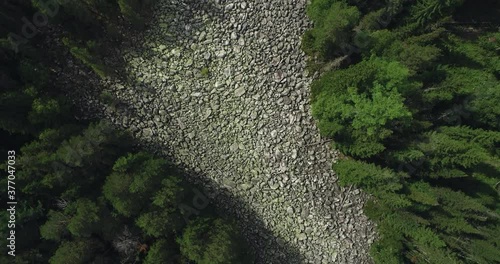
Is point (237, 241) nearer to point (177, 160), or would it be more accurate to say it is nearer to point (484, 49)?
point (177, 160)

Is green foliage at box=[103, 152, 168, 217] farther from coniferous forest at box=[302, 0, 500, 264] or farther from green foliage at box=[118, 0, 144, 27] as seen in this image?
coniferous forest at box=[302, 0, 500, 264]

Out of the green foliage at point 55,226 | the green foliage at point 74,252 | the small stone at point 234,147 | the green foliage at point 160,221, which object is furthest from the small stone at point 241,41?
the green foliage at point 74,252

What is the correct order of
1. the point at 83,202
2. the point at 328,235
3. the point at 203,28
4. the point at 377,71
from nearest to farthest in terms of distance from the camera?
1. the point at 83,202
2. the point at 377,71
3. the point at 203,28
4. the point at 328,235

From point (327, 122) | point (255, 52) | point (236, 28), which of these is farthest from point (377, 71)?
point (236, 28)

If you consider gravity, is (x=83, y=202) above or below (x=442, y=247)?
above

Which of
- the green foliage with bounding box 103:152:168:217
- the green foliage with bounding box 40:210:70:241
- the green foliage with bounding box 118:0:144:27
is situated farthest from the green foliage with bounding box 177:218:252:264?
the green foliage with bounding box 118:0:144:27

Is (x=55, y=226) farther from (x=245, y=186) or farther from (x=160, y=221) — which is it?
(x=245, y=186)

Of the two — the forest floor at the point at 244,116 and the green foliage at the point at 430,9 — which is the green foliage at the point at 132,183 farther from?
the green foliage at the point at 430,9
